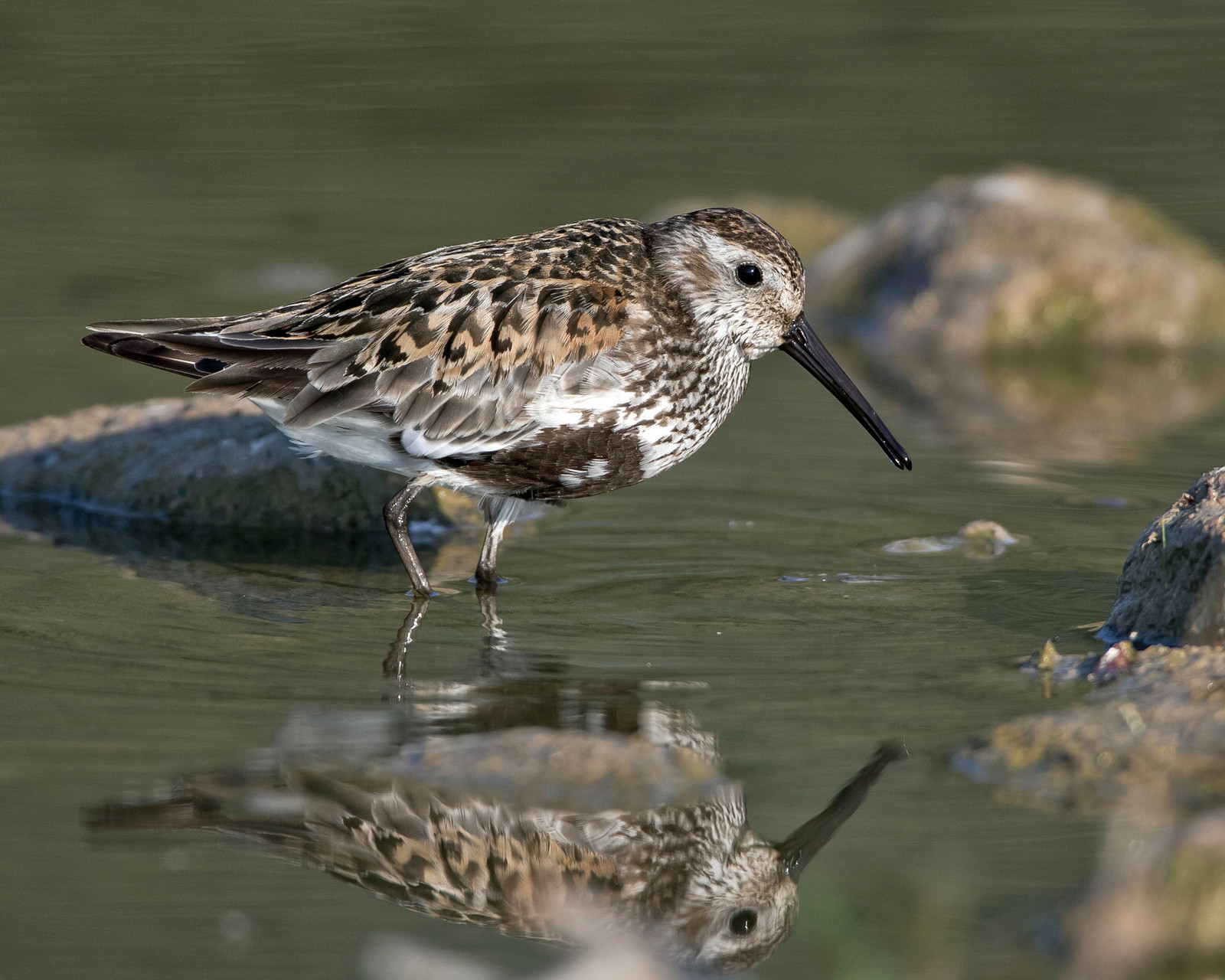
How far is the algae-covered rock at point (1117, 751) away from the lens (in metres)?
5.72

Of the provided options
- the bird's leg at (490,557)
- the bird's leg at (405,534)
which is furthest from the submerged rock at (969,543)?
the bird's leg at (405,534)

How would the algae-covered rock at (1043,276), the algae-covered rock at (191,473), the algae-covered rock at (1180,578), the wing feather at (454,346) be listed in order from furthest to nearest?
the algae-covered rock at (1043,276) < the algae-covered rock at (191,473) < the wing feather at (454,346) < the algae-covered rock at (1180,578)

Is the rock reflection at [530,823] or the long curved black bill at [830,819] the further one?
the long curved black bill at [830,819]

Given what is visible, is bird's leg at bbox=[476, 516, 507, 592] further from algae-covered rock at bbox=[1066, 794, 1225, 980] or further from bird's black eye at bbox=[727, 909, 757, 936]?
algae-covered rock at bbox=[1066, 794, 1225, 980]

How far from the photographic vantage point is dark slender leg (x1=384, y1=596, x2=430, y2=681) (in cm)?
717

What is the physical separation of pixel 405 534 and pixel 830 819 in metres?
3.56

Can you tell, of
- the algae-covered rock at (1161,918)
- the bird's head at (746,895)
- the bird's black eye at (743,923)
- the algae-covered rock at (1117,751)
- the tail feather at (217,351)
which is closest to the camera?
the algae-covered rock at (1161,918)

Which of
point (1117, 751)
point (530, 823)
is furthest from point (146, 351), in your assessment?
point (1117, 751)

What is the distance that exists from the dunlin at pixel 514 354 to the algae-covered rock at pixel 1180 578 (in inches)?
92.2

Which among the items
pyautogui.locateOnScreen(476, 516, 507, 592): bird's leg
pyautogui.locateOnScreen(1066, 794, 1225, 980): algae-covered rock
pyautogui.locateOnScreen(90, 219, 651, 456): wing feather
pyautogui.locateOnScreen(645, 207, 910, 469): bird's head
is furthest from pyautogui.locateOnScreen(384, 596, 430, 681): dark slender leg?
pyautogui.locateOnScreen(1066, 794, 1225, 980): algae-covered rock

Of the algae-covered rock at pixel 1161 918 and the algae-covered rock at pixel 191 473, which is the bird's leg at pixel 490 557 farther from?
the algae-covered rock at pixel 1161 918

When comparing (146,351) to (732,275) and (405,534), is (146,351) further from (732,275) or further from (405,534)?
(732,275)

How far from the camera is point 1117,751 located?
5.90 meters

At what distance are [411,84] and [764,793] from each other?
14.4 meters
